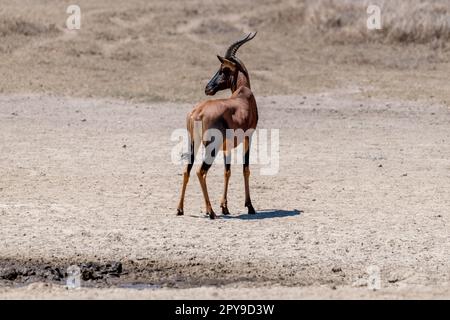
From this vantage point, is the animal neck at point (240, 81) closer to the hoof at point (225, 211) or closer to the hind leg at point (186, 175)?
the hind leg at point (186, 175)

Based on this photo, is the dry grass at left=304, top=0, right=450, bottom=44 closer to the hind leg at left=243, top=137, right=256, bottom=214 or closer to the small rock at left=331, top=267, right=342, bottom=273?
the hind leg at left=243, top=137, right=256, bottom=214

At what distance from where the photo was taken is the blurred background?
21.7 metres

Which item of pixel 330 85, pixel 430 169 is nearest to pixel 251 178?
pixel 430 169

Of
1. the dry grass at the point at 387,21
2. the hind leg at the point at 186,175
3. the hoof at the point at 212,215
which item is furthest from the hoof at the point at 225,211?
the dry grass at the point at 387,21

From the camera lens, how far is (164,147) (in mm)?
16422

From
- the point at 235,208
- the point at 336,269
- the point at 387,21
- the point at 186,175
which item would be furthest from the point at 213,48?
the point at 336,269

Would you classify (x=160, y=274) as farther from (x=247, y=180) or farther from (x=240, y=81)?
(x=240, y=81)

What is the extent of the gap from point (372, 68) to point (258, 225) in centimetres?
1273

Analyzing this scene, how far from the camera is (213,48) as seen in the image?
1003 inches

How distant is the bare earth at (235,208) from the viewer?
33.0 feet

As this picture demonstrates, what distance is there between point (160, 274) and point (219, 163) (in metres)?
5.09

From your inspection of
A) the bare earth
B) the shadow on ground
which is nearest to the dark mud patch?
the bare earth

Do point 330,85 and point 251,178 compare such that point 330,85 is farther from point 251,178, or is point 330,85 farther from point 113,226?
point 113,226

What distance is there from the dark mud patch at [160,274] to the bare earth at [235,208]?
0.08ft
